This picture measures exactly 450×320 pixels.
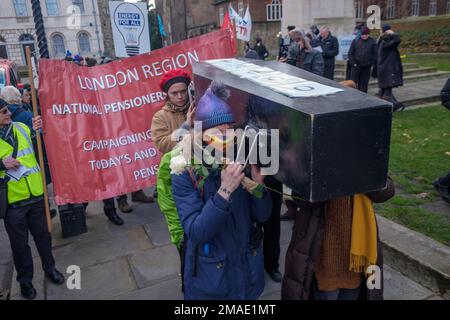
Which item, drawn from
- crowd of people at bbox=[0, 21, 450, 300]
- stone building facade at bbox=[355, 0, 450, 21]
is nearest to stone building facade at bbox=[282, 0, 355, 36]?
crowd of people at bbox=[0, 21, 450, 300]

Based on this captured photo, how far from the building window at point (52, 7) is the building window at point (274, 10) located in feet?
70.1

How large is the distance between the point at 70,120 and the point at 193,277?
2728 mm

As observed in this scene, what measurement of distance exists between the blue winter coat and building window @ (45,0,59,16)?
4369 centimetres

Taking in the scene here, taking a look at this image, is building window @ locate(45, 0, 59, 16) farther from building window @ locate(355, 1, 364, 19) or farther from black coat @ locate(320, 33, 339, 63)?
black coat @ locate(320, 33, 339, 63)

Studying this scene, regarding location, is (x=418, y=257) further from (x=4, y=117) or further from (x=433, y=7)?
(x=433, y=7)

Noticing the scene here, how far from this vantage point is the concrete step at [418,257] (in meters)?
3.08

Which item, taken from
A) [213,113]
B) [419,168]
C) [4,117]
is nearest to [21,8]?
[4,117]

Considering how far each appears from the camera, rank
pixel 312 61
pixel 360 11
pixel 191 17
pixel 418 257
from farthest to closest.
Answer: pixel 191 17 → pixel 360 11 → pixel 312 61 → pixel 418 257

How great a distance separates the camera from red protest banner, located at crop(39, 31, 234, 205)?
13.4 feet

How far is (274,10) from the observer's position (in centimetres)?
3950

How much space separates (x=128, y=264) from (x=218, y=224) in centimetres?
247

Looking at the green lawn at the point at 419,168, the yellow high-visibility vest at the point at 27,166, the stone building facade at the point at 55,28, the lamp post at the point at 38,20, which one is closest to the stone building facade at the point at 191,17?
the stone building facade at the point at 55,28

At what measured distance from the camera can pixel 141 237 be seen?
4.56 metres
